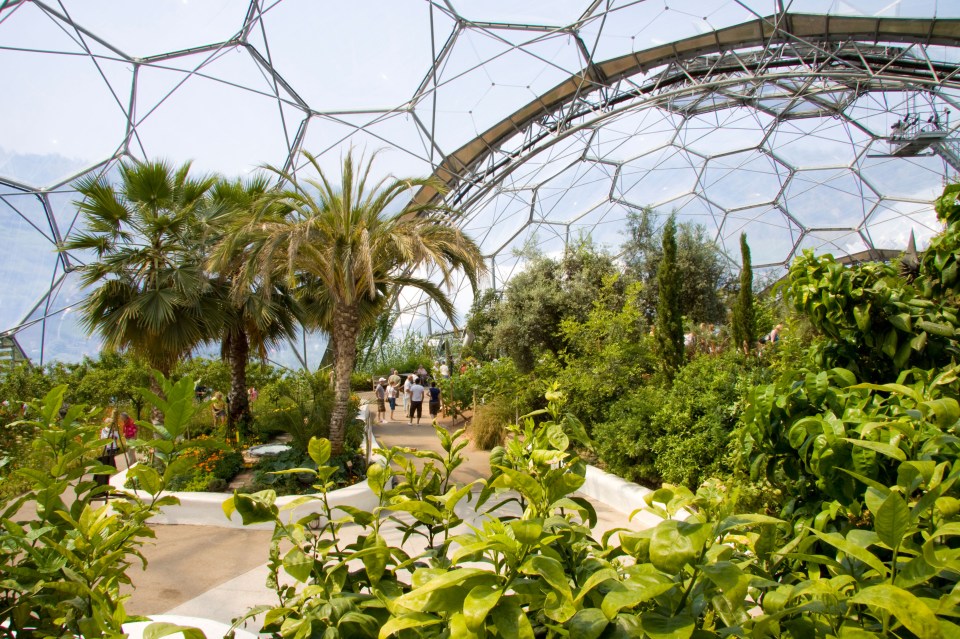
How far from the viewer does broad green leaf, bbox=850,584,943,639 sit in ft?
1.83

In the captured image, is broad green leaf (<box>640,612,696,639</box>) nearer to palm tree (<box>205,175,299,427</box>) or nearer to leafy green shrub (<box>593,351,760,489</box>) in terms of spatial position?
leafy green shrub (<box>593,351,760,489</box>)

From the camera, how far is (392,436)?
47.7 feet

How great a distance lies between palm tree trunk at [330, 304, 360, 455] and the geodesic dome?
854cm

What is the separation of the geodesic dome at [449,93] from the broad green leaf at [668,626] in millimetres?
16891

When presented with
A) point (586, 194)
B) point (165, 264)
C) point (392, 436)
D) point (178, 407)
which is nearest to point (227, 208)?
point (165, 264)

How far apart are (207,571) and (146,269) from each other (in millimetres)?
7173

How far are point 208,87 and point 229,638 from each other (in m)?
22.7

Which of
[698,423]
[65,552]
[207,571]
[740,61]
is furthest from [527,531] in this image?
[740,61]

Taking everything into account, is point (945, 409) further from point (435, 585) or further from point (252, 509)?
point (252, 509)

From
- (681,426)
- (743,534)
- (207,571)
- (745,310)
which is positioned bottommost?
(207,571)

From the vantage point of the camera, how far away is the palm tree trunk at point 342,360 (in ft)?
30.6

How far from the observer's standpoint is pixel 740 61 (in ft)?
62.8

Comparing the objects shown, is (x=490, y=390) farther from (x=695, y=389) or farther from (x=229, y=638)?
(x=229, y=638)

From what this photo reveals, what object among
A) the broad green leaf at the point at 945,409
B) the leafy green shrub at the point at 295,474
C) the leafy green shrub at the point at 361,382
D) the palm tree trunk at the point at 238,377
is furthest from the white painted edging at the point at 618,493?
the leafy green shrub at the point at 361,382
